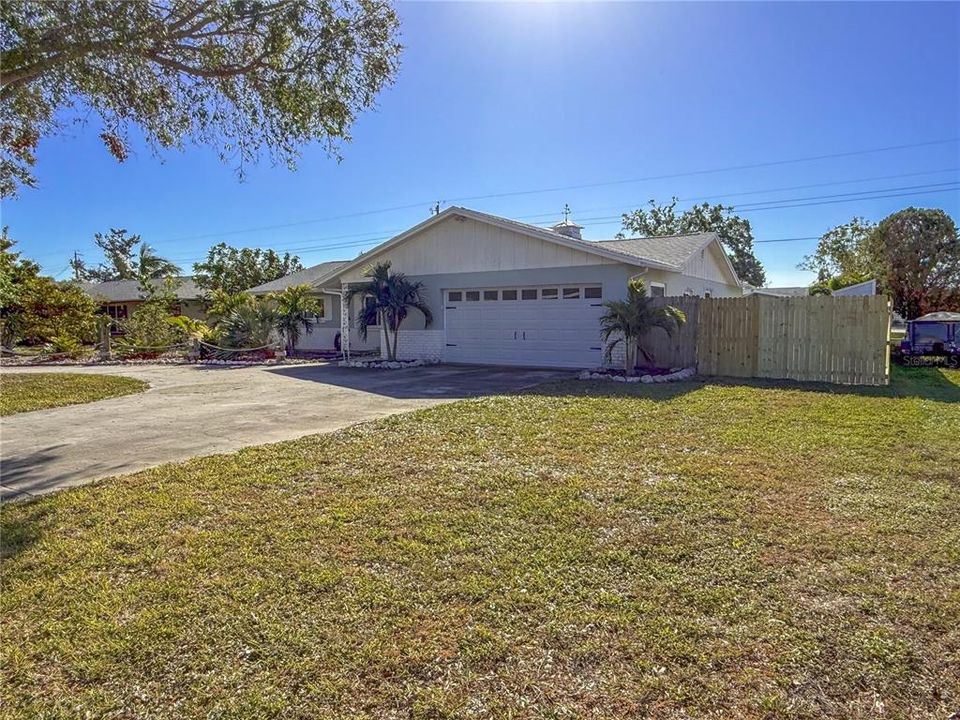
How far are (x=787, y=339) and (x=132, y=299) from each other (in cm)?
3357

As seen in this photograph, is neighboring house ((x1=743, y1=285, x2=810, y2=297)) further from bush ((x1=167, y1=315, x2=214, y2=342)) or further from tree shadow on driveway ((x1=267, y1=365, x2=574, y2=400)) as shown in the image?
bush ((x1=167, y1=315, x2=214, y2=342))

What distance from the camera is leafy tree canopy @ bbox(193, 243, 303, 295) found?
32.7 metres

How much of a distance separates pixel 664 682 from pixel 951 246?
37493mm

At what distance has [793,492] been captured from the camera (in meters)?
4.54

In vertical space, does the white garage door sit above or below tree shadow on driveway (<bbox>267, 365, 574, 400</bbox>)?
above

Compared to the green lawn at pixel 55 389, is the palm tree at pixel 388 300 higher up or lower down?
higher up

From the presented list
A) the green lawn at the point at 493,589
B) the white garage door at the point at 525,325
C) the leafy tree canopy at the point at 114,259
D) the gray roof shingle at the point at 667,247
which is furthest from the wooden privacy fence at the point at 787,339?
the leafy tree canopy at the point at 114,259

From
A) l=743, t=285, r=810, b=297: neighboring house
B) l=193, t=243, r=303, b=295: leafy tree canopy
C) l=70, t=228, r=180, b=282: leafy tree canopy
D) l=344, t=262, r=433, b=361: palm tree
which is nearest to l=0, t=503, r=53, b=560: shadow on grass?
l=344, t=262, r=433, b=361: palm tree

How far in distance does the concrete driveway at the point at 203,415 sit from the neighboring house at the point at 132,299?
61.9 feet

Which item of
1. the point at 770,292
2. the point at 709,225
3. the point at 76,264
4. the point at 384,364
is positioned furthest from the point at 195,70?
the point at 76,264

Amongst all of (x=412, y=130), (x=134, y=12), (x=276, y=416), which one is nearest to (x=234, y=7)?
(x=134, y=12)

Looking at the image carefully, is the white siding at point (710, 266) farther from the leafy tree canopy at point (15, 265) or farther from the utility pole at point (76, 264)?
the utility pole at point (76, 264)

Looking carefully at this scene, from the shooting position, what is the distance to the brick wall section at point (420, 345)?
17.2m

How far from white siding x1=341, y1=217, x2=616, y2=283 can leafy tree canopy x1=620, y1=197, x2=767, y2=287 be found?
96.2 feet
